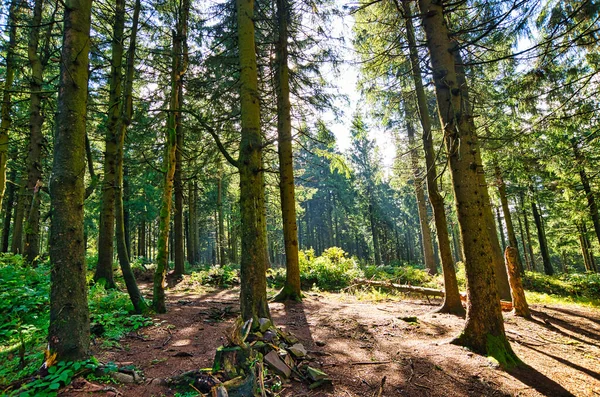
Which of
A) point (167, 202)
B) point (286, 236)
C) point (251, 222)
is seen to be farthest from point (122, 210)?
point (286, 236)

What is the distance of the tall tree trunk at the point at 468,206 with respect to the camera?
14.3 feet

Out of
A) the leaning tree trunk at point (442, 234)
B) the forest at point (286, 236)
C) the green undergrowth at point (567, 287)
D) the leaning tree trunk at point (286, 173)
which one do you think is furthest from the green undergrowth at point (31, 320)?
the green undergrowth at point (567, 287)

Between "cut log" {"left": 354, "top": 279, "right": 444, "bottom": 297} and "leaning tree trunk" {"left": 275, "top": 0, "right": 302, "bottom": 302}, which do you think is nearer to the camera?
"leaning tree trunk" {"left": 275, "top": 0, "right": 302, "bottom": 302}

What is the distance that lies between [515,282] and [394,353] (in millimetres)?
4130

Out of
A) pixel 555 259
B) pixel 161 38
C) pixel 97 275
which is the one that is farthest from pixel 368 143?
pixel 555 259

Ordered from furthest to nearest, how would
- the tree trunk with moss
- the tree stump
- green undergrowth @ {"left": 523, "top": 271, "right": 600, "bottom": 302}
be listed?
green undergrowth @ {"left": 523, "top": 271, "right": 600, "bottom": 302} → the tree stump → the tree trunk with moss

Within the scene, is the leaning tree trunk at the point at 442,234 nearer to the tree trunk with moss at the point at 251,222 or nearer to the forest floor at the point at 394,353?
the forest floor at the point at 394,353

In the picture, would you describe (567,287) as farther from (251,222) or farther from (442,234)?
(251,222)

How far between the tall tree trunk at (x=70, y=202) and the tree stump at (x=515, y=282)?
7734mm

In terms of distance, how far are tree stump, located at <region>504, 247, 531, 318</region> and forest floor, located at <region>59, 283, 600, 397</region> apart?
289mm

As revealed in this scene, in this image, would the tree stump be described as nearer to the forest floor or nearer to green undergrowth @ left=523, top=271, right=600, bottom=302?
the forest floor

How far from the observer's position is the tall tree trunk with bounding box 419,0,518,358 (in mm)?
4363

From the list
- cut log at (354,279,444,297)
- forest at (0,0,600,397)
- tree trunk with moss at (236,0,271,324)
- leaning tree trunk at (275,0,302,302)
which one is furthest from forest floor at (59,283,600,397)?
cut log at (354,279,444,297)

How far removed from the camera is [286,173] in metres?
8.86
